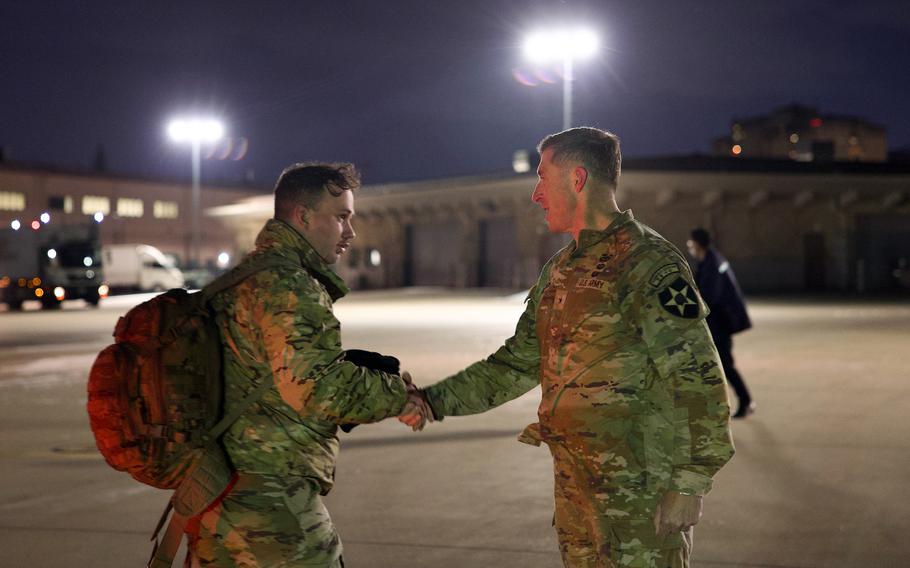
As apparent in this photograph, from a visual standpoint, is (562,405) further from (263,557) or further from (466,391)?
(263,557)

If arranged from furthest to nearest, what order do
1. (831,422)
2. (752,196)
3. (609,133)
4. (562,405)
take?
(752,196) → (831,422) → (609,133) → (562,405)

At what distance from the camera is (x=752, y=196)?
136 ft

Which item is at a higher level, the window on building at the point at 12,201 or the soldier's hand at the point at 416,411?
the window on building at the point at 12,201

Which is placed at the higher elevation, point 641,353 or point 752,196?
point 752,196

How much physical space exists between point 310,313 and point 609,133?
1.21 metres

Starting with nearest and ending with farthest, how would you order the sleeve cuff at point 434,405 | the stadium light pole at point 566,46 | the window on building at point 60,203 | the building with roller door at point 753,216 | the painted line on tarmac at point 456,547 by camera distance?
the sleeve cuff at point 434,405 → the painted line on tarmac at point 456,547 → the stadium light pole at point 566,46 → the building with roller door at point 753,216 → the window on building at point 60,203

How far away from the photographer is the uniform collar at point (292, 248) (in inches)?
123

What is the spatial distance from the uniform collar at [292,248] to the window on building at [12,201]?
60150 mm

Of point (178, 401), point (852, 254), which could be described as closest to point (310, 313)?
point (178, 401)

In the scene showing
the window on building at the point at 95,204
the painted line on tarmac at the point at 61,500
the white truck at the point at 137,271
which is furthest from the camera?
the window on building at the point at 95,204

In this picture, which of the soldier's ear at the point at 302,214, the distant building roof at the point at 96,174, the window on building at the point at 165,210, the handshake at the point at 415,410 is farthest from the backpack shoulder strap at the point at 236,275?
the window on building at the point at 165,210

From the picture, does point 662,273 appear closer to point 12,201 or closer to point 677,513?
point 677,513

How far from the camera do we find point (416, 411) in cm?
349

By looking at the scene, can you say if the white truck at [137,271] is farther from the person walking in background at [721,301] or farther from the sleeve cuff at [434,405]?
the sleeve cuff at [434,405]
